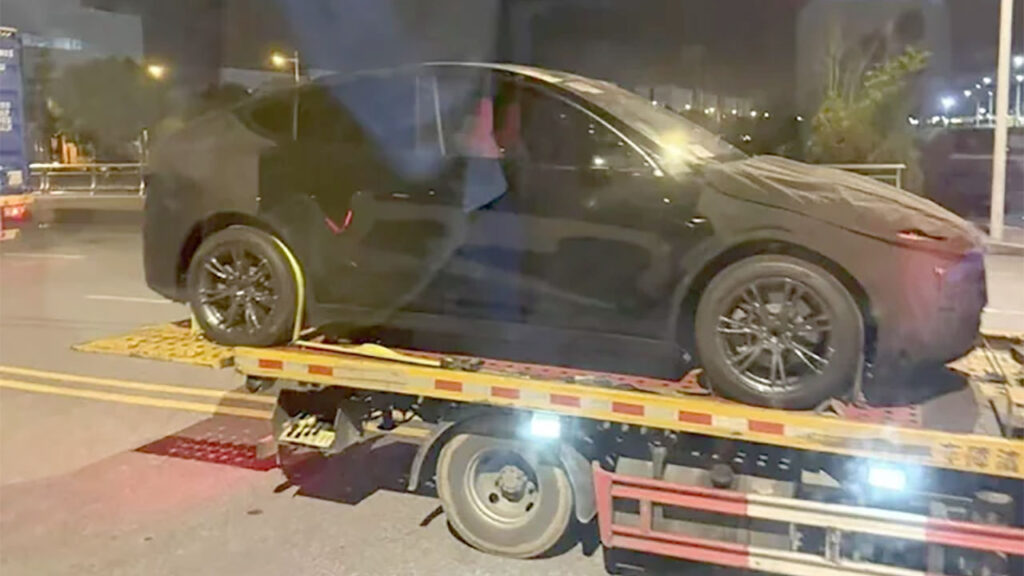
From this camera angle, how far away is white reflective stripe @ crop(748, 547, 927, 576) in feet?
11.6

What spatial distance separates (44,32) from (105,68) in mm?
3570

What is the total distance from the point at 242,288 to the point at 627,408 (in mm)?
1916

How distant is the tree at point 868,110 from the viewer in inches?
357

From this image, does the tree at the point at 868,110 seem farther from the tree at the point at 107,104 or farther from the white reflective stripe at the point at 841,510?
the tree at the point at 107,104

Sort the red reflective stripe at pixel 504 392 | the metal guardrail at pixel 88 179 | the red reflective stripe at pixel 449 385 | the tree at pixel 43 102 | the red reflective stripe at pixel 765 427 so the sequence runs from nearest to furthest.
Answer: the red reflective stripe at pixel 765 427 < the red reflective stripe at pixel 504 392 < the red reflective stripe at pixel 449 385 < the tree at pixel 43 102 < the metal guardrail at pixel 88 179

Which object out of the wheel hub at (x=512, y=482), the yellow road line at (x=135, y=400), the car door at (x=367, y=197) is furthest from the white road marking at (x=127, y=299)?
the wheel hub at (x=512, y=482)

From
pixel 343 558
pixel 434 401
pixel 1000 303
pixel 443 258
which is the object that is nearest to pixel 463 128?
pixel 443 258

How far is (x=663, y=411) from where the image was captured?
3805 millimetres

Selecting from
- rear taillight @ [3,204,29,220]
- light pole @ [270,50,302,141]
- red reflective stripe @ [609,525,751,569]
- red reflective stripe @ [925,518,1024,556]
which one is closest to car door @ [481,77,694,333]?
red reflective stripe @ [609,525,751,569]

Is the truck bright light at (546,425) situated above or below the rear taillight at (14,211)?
below

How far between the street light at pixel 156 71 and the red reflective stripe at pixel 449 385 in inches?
572

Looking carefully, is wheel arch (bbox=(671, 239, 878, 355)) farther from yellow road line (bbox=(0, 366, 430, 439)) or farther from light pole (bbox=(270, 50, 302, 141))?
yellow road line (bbox=(0, 366, 430, 439))

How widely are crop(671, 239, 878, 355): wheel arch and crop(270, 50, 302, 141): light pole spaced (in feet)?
6.09

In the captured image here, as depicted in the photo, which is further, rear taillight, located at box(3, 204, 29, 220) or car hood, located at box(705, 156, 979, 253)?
rear taillight, located at box(3, 204, 29, 220)
